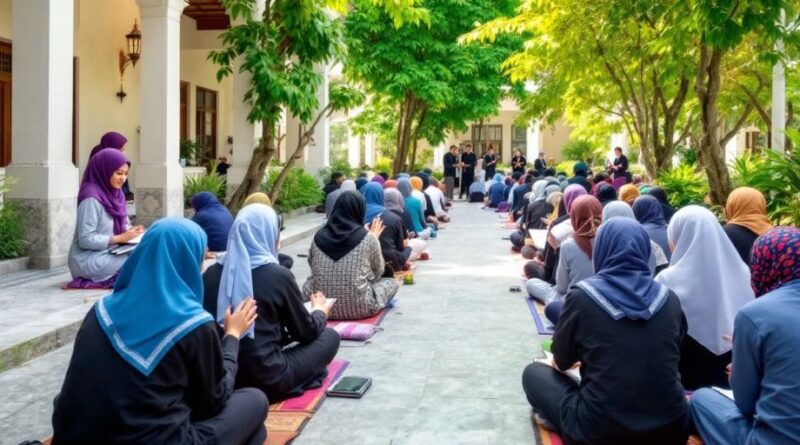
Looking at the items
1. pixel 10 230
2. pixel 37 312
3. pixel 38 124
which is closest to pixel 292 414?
Answer: pixel 37 312

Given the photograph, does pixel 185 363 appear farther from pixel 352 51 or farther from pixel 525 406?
pixel 352 51

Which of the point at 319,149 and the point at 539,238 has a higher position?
the point at 319,149

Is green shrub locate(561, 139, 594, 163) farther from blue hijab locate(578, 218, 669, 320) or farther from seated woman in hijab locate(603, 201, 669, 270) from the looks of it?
blue hijab locate(578, 218, 669, 320)

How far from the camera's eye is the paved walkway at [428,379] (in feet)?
15.2

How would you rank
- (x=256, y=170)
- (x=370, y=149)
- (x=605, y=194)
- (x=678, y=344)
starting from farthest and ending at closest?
(x=370, y=149)
(x=256, y=170)
(x=605, y=194)
(x=678, y=344)

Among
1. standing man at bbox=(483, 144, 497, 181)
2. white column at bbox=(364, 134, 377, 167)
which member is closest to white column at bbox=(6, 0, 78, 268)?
standing man at bbox=(483, 144, 497, 181)

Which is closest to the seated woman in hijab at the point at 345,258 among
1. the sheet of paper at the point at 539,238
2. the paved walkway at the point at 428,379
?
the paved walkway at the point at 428,379

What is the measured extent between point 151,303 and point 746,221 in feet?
15.8

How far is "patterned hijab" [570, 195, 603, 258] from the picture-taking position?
6.46 metres

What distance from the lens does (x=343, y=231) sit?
714 centimetres

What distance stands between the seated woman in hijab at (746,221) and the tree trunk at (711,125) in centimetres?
451

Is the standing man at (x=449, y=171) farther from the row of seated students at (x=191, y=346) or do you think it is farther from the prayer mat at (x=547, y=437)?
the prayer mat at (x=547, y=437)

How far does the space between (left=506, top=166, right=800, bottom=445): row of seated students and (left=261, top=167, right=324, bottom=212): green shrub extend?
11386 mm

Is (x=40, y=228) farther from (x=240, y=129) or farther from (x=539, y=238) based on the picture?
(x=240, y=129)
